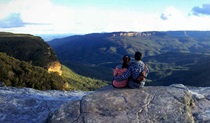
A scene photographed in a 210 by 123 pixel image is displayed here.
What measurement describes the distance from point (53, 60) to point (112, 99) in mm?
74178

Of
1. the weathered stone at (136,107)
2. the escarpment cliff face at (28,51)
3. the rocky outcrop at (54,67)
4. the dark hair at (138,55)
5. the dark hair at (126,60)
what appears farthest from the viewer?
the rocky outcrop at (54,67)

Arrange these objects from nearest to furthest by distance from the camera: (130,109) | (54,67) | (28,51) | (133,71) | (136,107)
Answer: (130,109) → (136,107) → (133,71) → (54,67) → (28,51)

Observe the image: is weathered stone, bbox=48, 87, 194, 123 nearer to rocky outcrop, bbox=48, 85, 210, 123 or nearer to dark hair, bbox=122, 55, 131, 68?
rocky outcrop, bbox=48, 85, 210, 123

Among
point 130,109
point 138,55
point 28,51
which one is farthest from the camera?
point 28,51

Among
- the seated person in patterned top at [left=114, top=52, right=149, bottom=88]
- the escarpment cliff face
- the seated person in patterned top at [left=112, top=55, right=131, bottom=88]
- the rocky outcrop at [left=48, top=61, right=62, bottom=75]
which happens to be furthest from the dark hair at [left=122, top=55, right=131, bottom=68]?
the rocky outcrop at [left=48, top=61, right=62, bottom=75]

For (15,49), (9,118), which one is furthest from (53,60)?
(9,118)

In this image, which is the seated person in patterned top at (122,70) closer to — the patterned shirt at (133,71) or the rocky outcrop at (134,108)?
the patterned shirt at (133,71)

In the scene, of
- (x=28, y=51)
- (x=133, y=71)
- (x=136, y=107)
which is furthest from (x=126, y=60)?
(x=28, y=51)

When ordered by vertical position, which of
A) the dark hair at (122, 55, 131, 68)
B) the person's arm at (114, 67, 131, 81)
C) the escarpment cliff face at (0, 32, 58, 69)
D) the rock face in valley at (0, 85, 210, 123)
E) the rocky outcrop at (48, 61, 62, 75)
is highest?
the dark hair at (122, 55, 131, 68)

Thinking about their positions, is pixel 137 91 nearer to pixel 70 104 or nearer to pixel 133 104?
pixel 133 104

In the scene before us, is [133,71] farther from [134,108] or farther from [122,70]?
[134,108]

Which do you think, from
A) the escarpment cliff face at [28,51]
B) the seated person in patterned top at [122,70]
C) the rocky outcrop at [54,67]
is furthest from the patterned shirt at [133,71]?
the rocky outcrop at [54,67]

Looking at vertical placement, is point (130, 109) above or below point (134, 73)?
below

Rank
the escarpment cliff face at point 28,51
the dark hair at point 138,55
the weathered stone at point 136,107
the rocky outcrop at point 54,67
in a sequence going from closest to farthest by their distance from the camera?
1. the weathered stone at point 136,107
2. the dark hair at point 138,55
3. the escarpment cliff face at point 28,51
4. the rocky outcrop at point 54,67
